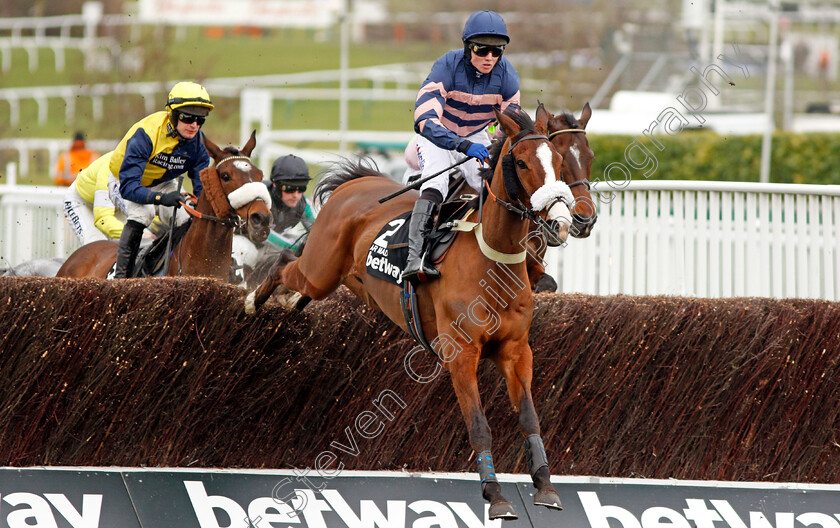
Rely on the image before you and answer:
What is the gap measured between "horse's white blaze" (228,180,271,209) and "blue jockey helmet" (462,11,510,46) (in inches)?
76.7

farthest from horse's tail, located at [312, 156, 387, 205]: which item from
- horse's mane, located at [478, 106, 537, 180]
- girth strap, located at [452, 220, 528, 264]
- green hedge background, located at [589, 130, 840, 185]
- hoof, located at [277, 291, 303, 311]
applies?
green hedge background, located at [589, 130, 840, 185]

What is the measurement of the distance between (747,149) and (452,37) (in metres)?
17.3

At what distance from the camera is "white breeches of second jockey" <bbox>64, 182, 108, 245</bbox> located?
8305 millimetres

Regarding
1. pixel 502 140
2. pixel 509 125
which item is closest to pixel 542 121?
pixel 509 125

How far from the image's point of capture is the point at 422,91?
18.0ft

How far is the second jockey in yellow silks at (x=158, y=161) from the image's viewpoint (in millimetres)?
6938

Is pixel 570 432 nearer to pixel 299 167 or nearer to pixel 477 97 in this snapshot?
pixel 477 97

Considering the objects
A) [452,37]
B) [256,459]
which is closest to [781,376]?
[256,459]

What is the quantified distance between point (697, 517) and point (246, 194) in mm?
3226

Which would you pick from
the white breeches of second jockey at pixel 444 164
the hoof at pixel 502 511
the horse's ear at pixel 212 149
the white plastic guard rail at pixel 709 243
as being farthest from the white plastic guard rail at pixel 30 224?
the hoof at pixel 502 511

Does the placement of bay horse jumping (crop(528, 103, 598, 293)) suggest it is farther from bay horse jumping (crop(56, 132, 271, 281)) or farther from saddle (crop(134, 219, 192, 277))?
saddle (crop(134, 219, 192, 277))

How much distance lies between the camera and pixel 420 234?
5.15m

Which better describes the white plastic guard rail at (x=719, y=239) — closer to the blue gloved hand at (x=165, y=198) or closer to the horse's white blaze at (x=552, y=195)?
the blue gloved hand at (x=165, y=198)

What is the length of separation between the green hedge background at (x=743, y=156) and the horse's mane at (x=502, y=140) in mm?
11852
